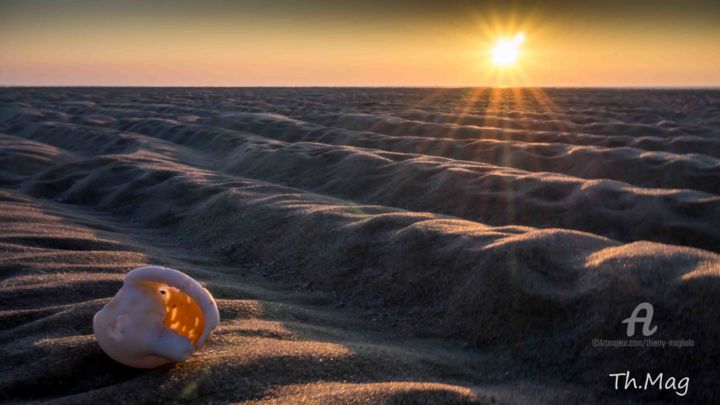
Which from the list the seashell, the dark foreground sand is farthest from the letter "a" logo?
the seashell

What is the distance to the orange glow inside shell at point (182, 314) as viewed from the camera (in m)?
1.56

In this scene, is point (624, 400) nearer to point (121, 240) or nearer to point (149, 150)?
point (121, 240)

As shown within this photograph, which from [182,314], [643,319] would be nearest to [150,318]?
[182,314]

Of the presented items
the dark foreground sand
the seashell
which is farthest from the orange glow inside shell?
the dark foreground sand

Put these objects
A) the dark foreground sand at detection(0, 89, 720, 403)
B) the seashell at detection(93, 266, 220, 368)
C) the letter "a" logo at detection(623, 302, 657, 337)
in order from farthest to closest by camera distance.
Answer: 1. the letter "a" logo at detection(623, 302, 657, 337)
2. the dark foreground sand at detection(0, 89, 720, 403)
3. the seashell at detection(93, 266, 220, 368)

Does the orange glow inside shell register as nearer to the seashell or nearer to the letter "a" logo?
the seashell

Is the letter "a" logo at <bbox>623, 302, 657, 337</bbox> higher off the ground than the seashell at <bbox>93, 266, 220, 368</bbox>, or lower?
lower

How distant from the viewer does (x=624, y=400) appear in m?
1.86

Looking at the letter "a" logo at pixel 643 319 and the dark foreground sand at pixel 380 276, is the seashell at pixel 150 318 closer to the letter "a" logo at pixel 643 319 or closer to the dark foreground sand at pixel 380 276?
the dark foreground sand at pixel 380 276

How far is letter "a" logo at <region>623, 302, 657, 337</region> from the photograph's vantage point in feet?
6.74

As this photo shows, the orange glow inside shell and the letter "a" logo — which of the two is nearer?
the orange glow inside shell

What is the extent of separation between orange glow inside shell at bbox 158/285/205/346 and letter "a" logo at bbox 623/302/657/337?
1.45 meters

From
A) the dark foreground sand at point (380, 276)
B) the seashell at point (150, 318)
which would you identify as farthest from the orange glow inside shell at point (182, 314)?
the dark foreground sand at point (380, 276)

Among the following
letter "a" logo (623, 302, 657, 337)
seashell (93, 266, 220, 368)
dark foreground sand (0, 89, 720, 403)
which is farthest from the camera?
letter "a" logo (623, 302, 657, 337)
